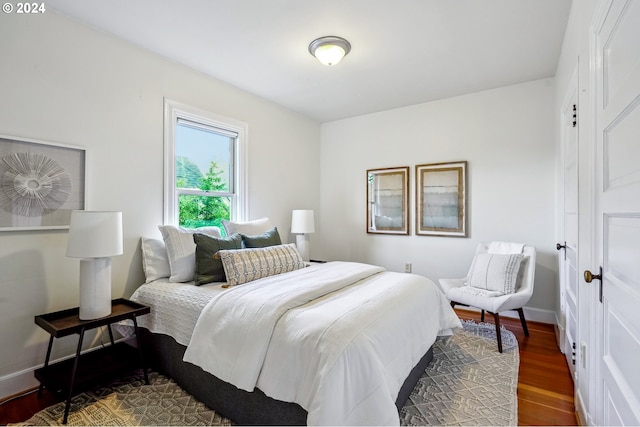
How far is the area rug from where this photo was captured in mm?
1732

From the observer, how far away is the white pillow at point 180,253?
243cm

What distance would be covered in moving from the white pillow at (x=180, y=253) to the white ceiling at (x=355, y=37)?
1597 mm

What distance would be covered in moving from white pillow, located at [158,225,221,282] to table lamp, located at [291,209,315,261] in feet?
4.98

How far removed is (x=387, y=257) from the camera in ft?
13.8

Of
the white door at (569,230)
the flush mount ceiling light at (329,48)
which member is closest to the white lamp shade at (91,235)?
the flush mount ceiling light at (329,48)

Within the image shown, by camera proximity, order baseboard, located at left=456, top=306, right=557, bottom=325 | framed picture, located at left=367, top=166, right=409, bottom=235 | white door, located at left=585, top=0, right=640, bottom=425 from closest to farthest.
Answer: white door, located at left=585, top=0, right=640, bottom=425 → baseboard, located at left=456, top=306, right=557, bottom=325 → framed picture, located at left=367, top=166, right=409, bottom=235

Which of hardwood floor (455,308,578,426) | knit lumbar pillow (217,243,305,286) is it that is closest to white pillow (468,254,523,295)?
hardwood floor (455,308,578,426)

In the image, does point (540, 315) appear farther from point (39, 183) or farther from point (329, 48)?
point (39, 183)

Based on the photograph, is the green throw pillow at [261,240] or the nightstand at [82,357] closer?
the nightstand at [82,357]

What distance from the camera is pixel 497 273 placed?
2875 mm

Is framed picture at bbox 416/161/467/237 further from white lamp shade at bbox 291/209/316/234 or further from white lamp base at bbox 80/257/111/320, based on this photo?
white lamp base at bbox 80/257/111/320

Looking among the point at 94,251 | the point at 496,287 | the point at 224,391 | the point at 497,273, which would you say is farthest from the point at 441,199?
the point at 94,251

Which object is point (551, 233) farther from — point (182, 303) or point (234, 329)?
point (182, 303)

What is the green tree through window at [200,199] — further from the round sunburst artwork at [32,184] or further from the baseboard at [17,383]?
the baseboard at [17,383]
